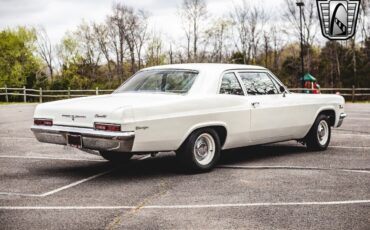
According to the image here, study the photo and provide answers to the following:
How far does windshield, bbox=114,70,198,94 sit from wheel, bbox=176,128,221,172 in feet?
2.16

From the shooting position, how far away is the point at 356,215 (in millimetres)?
4883

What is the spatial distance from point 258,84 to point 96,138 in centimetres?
306

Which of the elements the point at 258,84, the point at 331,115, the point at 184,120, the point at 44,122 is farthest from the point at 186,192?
the point at 331,115

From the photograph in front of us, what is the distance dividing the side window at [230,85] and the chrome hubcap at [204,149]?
0.77 meters

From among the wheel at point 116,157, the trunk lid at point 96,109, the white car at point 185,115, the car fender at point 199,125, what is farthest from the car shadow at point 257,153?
the trunk lid at point 96,109

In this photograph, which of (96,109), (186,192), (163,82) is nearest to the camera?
(186,192)

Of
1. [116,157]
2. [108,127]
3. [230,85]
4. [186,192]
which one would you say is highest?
[230,85]

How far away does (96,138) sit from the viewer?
6367mm

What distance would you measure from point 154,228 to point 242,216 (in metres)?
0.88

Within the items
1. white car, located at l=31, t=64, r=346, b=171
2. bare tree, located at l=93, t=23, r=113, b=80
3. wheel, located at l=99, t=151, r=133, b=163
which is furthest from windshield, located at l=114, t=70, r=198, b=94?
bare tree, located at l=93, t=23, r=113, b=80

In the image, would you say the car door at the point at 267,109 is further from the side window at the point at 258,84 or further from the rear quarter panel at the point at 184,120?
the rear quarter panel at the point at 184,120

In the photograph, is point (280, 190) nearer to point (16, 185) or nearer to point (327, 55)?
point (16, 185)

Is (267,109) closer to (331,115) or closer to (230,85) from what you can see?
(230,85)

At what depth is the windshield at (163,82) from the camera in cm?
733
